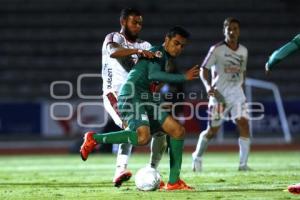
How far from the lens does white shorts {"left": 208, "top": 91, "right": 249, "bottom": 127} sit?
1170cm

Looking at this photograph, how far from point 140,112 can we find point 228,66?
368cm

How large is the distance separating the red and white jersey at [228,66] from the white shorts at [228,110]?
0.08 m

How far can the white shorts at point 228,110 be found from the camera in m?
11.7

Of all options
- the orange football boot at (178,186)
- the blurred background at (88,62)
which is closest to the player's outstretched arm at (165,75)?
the orange football boot at (178,186)

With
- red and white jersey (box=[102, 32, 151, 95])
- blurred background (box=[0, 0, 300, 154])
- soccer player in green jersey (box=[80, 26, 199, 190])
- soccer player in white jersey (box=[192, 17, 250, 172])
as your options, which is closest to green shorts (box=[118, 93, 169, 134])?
soccer player in green jersey (box=[80, 26, 199, 190])

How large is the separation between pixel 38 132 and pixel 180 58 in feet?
20.1

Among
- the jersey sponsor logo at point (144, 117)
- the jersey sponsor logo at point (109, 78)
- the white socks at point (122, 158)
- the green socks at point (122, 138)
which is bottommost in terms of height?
the white socks at point (122, 158)

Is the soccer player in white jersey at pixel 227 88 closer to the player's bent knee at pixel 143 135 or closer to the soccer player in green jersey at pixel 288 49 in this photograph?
the player's bent knee at pixel 143 135

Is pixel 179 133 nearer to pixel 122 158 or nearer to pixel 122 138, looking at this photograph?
pixel 122 138

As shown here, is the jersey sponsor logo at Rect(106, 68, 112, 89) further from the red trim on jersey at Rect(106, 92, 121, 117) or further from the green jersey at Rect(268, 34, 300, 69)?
the green jersey at Rect(268, 34, 300, 69)

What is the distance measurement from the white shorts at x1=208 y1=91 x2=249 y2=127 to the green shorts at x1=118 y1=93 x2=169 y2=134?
3313 mm

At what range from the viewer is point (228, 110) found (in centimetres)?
1181

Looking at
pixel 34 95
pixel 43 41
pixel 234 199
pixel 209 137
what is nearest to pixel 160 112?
pixel 234 199

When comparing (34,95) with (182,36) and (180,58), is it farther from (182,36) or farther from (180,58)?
(182,36)
